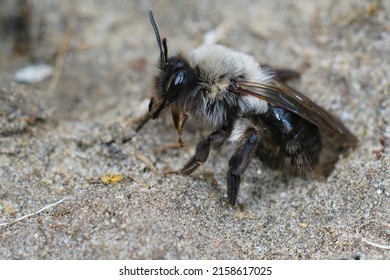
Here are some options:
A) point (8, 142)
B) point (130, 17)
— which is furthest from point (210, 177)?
point (130, 17)

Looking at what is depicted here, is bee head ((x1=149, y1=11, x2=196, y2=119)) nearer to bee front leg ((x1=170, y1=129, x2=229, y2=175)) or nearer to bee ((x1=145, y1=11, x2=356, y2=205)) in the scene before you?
bee ((x1=145, y1=11, x2=356, y2=205))

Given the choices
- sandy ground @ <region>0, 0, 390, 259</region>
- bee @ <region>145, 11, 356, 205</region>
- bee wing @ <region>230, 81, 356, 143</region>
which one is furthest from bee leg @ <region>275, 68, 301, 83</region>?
bee wing @ <region>230, 81, 356, 143</region>

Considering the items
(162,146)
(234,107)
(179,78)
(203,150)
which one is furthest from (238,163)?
(162,146)

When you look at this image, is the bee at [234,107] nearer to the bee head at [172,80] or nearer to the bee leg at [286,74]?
the bee head at [172,80]

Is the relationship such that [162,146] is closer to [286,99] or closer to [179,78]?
[179,78]

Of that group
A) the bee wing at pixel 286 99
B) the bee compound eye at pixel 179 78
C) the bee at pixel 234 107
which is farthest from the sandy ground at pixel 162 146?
the bee compound eye at pixel 179 78

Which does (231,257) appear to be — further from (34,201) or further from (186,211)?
(34,201)
